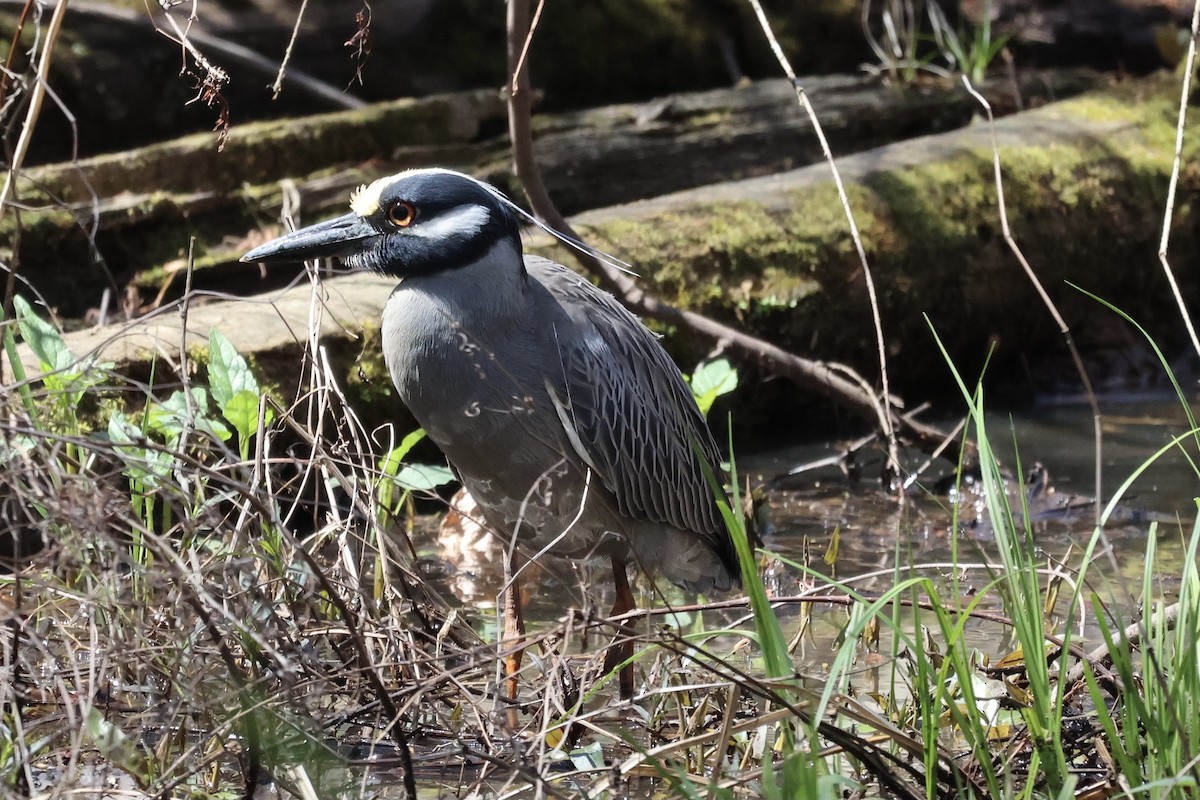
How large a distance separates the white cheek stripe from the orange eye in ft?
0.13

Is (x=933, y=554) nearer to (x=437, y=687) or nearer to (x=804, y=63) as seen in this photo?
(x=437, y=687)

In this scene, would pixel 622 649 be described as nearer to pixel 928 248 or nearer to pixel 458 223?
pixel 458 223

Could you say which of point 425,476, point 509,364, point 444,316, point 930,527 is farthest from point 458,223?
point 930,527

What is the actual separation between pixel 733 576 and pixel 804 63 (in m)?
7.04

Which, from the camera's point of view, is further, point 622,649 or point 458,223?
point 622,649

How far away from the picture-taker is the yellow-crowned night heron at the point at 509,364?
354cm

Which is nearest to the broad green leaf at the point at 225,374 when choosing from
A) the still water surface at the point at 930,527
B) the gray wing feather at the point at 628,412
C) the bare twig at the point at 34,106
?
the bare twig at the point at 34,106

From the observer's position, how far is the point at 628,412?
13.0 ft

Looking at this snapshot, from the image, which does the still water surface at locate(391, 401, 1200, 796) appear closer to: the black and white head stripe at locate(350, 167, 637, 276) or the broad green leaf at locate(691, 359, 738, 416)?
the broad green leaf at locate(691, 359, 738, 416)

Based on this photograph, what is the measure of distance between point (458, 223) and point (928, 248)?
138 inches

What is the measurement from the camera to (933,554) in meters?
4.82

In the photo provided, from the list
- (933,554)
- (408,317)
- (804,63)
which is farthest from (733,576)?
(804,63)

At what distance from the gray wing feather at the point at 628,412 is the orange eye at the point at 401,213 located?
19.5 inches

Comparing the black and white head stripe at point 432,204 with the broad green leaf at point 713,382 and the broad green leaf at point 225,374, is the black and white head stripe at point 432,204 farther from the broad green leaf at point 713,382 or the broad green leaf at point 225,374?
the broad green leaf at point 713,382
